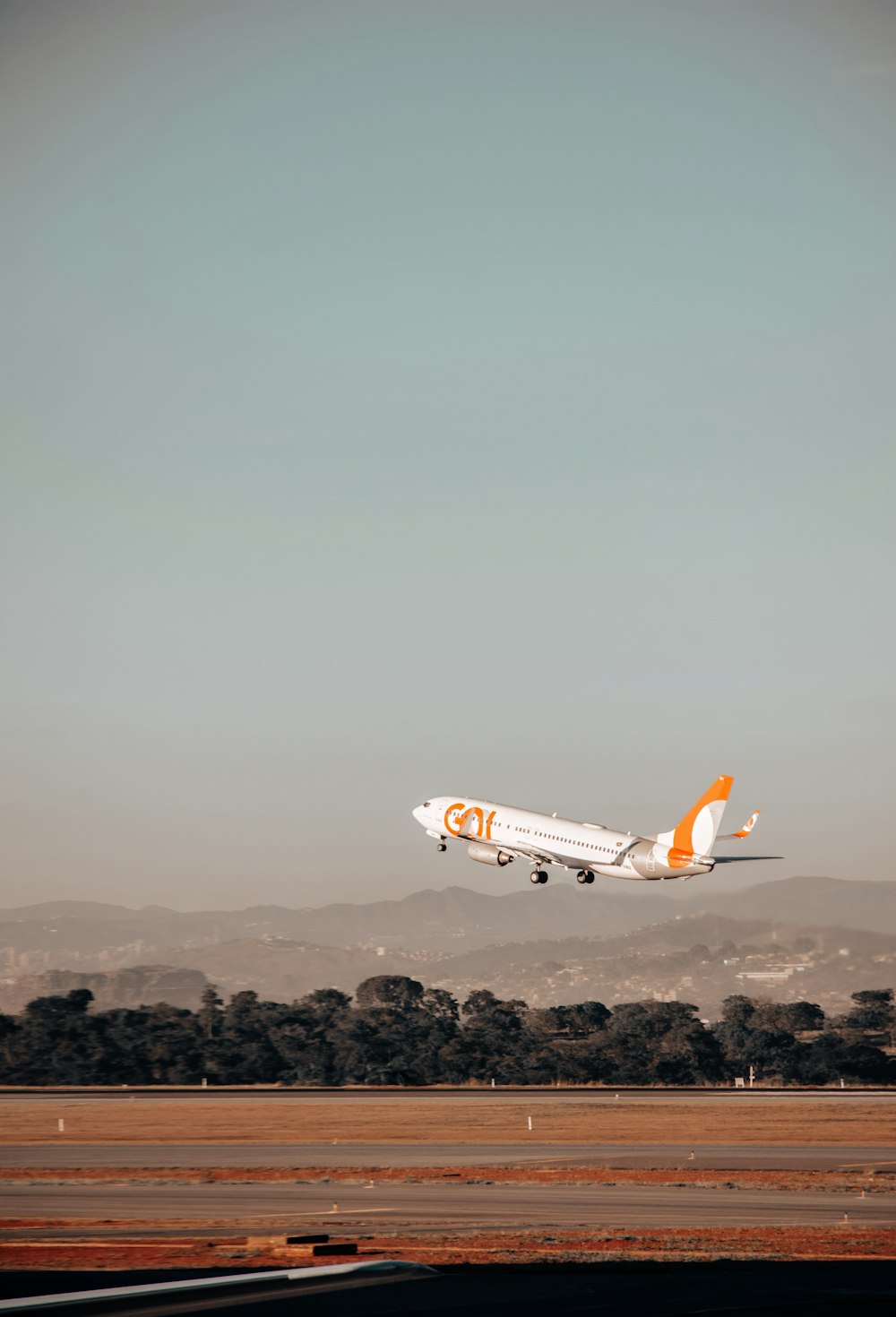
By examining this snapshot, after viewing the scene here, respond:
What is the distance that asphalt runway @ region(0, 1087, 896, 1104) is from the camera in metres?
123

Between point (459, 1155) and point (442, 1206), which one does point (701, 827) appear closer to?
point (459, 1155)

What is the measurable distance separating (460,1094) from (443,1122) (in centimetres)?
2357

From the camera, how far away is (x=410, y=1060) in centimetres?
15438

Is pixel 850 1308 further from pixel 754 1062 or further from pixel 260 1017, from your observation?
pixel 260 1017

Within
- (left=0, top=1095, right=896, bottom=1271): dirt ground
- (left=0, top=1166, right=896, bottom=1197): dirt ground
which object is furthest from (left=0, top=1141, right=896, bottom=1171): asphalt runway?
(left=0, top=1166, right=896, bottom=1197): dirt ground

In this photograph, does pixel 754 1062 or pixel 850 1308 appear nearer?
pixel 850 1308

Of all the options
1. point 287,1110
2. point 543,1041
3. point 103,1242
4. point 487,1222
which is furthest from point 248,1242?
point 543,1041

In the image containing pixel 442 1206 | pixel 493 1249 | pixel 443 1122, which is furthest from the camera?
pixel 443 1122

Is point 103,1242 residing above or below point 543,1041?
below

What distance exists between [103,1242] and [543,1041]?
113790 mm

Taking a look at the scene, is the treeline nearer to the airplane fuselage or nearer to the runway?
→ the runway

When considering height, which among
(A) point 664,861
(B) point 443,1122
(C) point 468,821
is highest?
(C) point 468,821

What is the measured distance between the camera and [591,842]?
108438 millimetres

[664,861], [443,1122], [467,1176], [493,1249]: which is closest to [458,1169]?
[467,1176]
